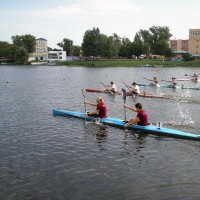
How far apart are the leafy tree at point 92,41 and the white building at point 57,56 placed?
40854 millimetres

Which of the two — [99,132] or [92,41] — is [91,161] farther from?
[92,41]

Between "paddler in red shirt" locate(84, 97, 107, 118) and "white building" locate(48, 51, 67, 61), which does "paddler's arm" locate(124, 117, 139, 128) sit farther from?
"white building" locate(48, 51, 67, 61)

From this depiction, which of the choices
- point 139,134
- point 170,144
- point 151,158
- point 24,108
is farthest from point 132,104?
point 151,158

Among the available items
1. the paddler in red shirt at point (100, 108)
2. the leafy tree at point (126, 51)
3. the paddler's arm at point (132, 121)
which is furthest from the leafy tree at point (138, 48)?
the paddler's arm at point (132, 121)

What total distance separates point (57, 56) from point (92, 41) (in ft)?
159

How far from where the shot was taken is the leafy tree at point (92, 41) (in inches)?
5512

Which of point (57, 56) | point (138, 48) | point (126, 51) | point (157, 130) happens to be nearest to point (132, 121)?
point (157, 130)

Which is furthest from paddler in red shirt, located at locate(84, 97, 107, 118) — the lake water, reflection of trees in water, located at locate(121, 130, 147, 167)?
reflection of trees in water, located at locate(121, 130, 147, 167)

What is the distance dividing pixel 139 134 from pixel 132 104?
12393 mm

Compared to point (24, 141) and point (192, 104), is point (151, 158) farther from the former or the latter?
point (192, 104)

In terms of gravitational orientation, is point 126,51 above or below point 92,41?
below

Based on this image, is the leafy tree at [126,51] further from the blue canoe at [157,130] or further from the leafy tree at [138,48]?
the blue canoe at [157,130]

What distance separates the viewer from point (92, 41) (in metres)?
140

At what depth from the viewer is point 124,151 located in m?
15.4
